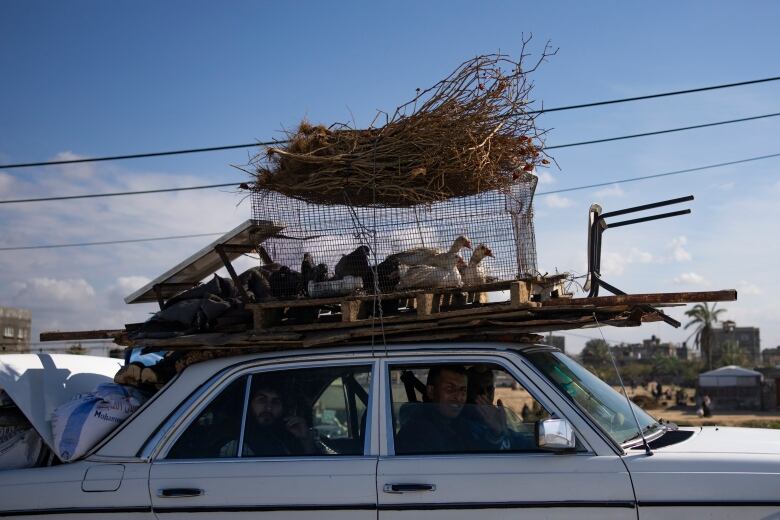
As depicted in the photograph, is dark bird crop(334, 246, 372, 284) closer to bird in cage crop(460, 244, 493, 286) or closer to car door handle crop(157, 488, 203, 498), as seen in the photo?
bird in cage crop(460, 244, 493, 286)

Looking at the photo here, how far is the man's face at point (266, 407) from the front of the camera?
4113mm

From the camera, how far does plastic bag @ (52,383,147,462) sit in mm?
4273

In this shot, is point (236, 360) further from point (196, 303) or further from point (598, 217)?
point (598, 217)

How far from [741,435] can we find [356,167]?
2554 millimetres

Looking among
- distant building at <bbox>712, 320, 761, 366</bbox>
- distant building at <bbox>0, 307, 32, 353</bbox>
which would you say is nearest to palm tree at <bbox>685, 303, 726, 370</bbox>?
distant building at <bbox>712, 320, 761, 366</bbox>

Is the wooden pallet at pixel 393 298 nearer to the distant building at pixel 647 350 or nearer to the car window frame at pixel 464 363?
the car window frame at pixel 464 363

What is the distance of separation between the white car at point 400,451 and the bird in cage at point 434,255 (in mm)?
624

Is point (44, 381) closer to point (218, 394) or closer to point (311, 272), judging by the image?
point (218, 394)

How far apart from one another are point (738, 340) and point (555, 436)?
8597cm

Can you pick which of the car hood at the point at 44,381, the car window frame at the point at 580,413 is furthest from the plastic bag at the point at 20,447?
the car window frame at the point at 580,413

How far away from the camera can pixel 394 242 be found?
15.9 feet

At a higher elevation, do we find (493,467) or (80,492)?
(493,467)

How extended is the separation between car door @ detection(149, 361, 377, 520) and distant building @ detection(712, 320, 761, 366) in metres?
53.2

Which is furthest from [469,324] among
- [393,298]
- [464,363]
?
[393,298]
